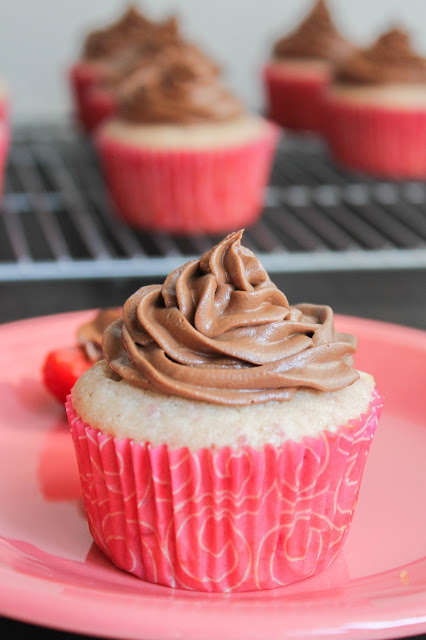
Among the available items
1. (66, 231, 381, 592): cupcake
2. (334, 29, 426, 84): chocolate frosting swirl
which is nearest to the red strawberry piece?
(66, 231, 381, 592): cupcake

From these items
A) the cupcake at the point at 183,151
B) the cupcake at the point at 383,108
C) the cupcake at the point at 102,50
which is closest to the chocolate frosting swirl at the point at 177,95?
the cupcake at the point at 183,151

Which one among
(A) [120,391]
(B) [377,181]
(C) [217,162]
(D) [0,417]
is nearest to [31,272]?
(C) [217,162]

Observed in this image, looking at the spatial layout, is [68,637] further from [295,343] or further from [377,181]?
[377,181]

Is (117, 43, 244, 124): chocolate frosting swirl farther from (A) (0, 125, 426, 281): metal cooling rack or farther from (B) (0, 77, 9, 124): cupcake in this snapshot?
(B) (0, 77, 9, 124): cupcake

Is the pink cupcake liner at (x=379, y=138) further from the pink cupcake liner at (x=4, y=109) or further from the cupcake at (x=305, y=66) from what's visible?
the pink cupcake liner at (x=4, y=109)

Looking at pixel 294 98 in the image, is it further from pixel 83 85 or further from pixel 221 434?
pixel 221 434
